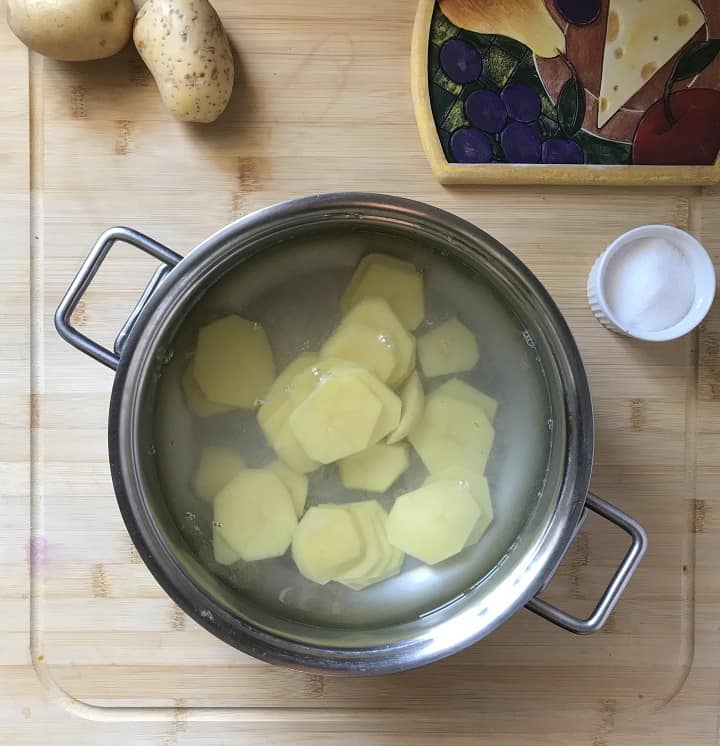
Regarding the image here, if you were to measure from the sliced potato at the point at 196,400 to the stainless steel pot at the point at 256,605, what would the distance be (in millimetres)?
46

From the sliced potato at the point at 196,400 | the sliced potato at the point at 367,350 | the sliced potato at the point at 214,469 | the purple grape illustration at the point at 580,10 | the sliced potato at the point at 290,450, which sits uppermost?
the purple grape illustration at the point at 580,10

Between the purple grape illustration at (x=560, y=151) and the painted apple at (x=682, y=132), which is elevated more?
the painted apple at (x=682, y=132)

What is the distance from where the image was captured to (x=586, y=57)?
829mm

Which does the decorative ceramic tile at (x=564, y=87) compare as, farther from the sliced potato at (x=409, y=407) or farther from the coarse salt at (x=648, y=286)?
the sliced potato at (x=409, y=407)

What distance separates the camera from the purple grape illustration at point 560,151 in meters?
0.83

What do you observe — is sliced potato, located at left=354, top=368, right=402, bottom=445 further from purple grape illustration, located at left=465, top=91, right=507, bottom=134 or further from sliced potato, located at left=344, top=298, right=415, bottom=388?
purple grape illustration, located at left=465, top=91, right=507, bottom=134

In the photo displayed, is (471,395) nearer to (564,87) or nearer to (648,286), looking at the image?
(648,286)

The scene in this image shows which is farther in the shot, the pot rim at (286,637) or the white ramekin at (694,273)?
the white ramekin at (694,273)

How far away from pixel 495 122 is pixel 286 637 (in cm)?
59

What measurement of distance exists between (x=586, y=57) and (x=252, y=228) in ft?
1.46

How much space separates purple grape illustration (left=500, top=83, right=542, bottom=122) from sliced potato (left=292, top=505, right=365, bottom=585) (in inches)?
18.9

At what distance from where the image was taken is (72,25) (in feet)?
2.47

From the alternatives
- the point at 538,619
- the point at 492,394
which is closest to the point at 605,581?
the point at 538,619

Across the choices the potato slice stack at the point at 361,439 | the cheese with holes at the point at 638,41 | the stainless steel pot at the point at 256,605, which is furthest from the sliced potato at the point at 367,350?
the cheese with holes at the point at 638,41
